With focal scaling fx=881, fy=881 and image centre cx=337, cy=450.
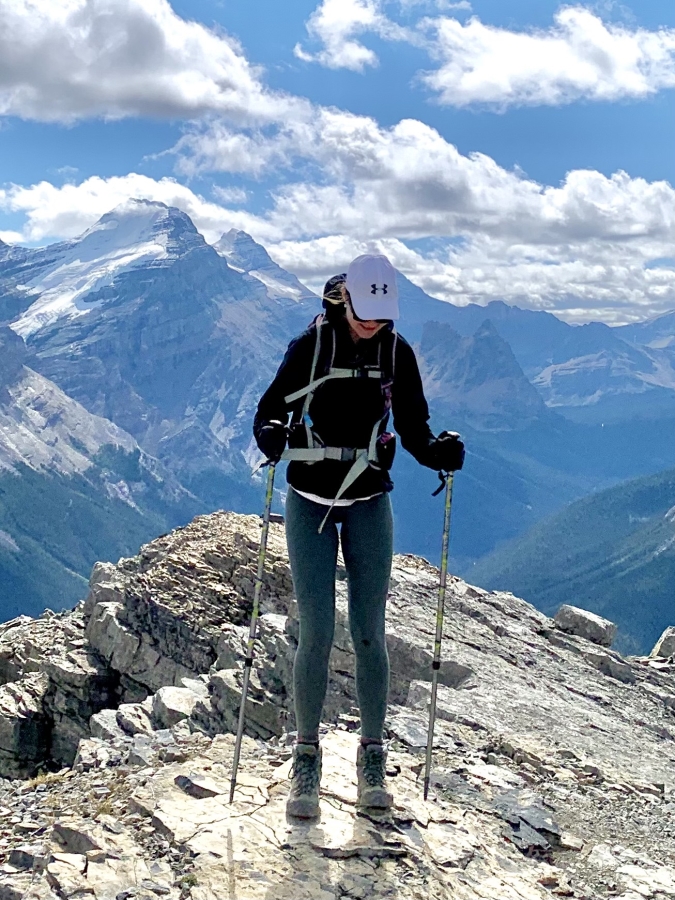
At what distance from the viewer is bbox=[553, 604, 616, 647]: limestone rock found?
25828 mm

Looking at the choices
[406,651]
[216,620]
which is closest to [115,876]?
[406,651]

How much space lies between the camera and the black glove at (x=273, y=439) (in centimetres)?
898

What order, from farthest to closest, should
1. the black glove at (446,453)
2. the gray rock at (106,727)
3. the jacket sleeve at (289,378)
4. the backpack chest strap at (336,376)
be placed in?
1. the gray rock at (106,727)
2. the black glove at (446,453)
3. the jacket sleeve at (289,378)
4. the backpack chest strap at (336,376)

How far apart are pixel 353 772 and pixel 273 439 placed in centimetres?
414

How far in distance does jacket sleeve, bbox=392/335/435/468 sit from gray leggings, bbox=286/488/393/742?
86 cm

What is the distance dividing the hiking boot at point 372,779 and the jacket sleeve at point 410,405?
314cm

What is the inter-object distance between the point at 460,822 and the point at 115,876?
12.7 feet

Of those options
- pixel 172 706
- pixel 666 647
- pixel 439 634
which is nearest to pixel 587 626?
pixel 666 647

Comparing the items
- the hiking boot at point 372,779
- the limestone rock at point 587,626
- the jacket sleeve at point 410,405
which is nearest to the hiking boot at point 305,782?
the hiking boot at point 372,779

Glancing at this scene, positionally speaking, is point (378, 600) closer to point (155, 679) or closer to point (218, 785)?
point (218, 785)

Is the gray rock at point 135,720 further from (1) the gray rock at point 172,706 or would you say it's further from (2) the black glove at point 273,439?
(2) the black glove at point 273,439

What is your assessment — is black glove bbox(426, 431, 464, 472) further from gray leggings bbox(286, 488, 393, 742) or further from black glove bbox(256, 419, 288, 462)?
A: black glove bbox(256, 419, 288, 462)

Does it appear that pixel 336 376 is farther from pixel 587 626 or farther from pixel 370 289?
pixel 587 626

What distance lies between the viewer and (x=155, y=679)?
101 feet
